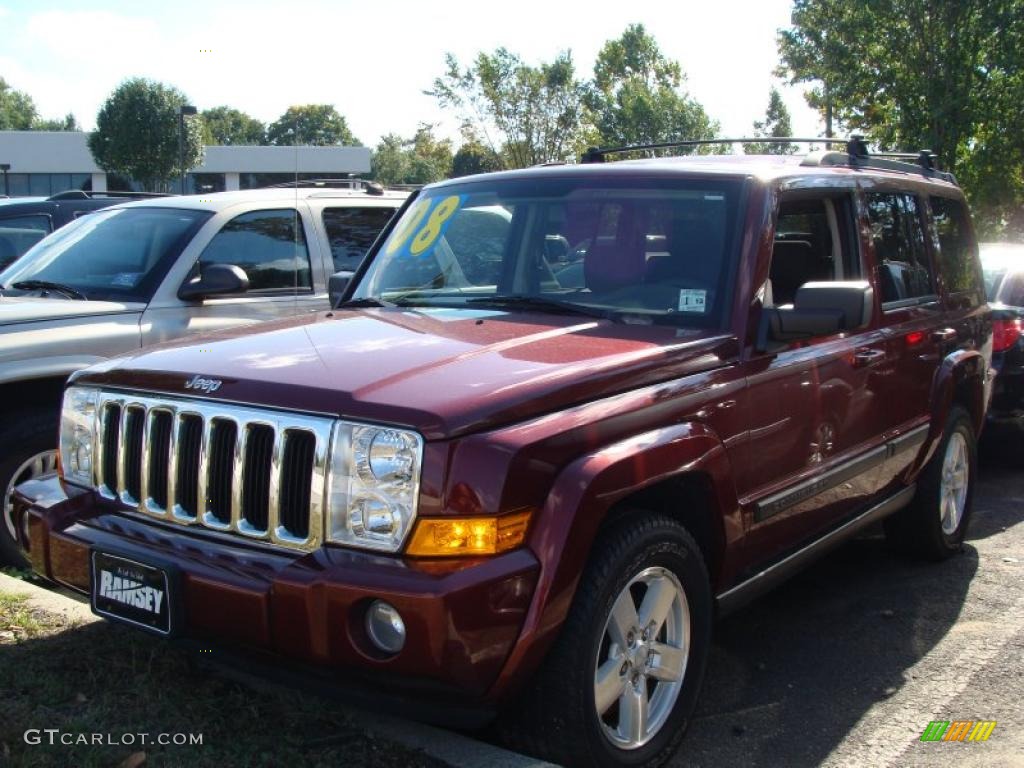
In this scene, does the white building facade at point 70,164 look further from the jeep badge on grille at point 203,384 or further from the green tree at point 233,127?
the jeep badge on grille at point 203,384

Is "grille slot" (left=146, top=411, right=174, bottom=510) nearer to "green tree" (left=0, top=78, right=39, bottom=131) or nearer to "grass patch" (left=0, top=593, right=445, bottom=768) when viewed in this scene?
"grass patch" (left=0, top=593, right=445, bottom=768)

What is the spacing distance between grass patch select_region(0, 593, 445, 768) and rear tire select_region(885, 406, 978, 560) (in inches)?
131

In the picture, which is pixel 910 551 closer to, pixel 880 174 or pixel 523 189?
pixel 880 174

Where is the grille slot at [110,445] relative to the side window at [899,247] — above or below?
below

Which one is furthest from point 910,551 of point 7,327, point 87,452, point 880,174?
point 7,327

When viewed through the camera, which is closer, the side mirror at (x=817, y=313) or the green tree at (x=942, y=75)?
the side mirror at (x=817, y=313)

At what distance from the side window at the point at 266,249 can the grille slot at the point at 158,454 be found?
2.86 m

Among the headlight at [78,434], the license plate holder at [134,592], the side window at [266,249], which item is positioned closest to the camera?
the license plate holder at [134,592]

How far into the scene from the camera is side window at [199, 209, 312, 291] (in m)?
6.18

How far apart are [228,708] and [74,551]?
0.68 meters

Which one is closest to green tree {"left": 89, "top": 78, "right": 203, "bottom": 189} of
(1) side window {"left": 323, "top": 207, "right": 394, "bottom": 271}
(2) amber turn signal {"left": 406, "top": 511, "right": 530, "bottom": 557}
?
(1) side window {"left": 323, "top": 207, "right": 394, "bottom": 271}

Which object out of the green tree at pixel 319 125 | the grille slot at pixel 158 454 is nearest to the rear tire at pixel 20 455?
the grille slot at pixel 158 454

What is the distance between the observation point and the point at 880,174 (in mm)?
5141

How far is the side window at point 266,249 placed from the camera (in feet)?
20.3
